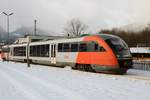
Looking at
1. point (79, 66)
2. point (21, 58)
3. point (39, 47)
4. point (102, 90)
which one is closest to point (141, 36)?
point (21, 58)

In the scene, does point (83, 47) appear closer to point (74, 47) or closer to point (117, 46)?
point (74, 47)

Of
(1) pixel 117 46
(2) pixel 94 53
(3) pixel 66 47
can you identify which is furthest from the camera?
(3) pixel 66 47

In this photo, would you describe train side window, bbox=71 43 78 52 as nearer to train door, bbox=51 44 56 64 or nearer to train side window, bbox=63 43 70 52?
train side window, bbox=63 43 70 52

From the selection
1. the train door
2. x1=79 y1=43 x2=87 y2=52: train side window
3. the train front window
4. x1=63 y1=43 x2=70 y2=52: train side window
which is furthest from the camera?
the train door

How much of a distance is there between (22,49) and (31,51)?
5683mm

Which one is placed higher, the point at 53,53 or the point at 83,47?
the point at 83,47

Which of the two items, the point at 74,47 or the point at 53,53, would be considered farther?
the point at 53,53

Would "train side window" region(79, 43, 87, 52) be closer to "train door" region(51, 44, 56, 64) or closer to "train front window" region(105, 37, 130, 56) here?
"train front window" region(105, 37, 130, 56)

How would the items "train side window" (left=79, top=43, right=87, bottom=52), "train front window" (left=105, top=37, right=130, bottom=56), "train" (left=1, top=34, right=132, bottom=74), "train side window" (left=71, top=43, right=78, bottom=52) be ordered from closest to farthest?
1. "train" (left=1, top=34, right=132, bottom=74)
2. "train front window" (left=105, top=37, right=130, bottom=56)
3. "train side window" (left=79, top=43, right=87, bottom=52)
4. "train side window" (left=71, top=43, right=78, bottom=52)

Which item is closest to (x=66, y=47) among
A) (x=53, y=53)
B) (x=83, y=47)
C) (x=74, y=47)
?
(x=74, y=47)

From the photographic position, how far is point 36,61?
34500mm

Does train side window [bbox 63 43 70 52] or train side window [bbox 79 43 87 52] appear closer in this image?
train side window [bbox 79 43 87 52]

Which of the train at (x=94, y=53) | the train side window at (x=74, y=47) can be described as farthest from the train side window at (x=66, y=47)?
the train side window at (x=74, y=47)

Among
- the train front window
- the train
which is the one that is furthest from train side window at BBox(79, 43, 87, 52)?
the train front window
